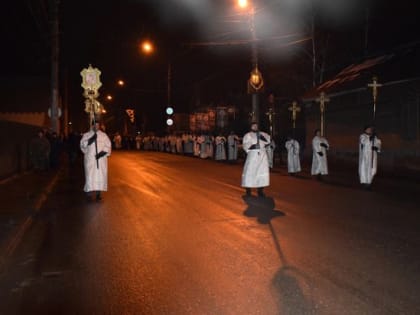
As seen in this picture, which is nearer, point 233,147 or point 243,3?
point 243,3

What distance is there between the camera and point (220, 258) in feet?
23.8

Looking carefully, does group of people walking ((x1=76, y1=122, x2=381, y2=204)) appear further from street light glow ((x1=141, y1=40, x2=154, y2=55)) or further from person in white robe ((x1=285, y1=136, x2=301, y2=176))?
street light glow ((x1=141, y1=40, x2=154, y2=55))

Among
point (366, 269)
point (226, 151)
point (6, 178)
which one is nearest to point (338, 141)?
→ point (226, 151)

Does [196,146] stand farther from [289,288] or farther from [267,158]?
[289,288]

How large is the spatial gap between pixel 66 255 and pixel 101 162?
5809 mm

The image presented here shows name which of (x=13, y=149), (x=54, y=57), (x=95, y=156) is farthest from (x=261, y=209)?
(x=54, y=57)

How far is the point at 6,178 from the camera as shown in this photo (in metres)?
19.2

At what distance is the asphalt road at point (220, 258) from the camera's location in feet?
17.9

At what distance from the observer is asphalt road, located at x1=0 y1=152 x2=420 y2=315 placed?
545cm

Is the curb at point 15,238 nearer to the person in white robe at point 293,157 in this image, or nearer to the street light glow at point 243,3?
the person in white robe at point 293,157

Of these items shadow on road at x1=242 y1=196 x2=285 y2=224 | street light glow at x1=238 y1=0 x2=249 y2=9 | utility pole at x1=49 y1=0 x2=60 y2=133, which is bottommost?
shadow on road at x1=242 y1=196 x2=285 y2=224

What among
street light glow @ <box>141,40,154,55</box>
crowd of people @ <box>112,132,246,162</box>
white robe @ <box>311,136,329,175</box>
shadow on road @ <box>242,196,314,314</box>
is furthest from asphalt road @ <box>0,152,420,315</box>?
crowd of people @ <box>112,132,246,162</box>

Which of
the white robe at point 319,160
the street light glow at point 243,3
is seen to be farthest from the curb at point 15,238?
the street light glow at point 243,3

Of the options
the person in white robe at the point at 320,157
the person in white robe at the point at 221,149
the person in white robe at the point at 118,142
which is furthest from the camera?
the person in white robe at the point at 118,142
